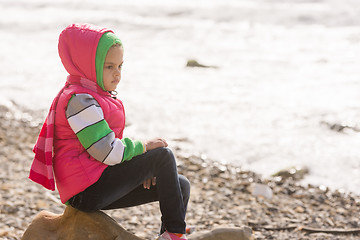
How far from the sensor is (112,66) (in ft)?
12.4

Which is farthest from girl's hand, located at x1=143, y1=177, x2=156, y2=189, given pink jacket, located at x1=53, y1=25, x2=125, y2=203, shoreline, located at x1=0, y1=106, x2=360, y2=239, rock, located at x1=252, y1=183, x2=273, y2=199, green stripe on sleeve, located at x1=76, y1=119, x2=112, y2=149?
rock, located at x1=252, y1=183, x2=273, y2=199

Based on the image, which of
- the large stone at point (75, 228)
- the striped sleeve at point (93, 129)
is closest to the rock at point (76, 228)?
the large stone at point (75, 228)

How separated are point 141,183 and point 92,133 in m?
0.58

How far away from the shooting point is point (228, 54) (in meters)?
17.5

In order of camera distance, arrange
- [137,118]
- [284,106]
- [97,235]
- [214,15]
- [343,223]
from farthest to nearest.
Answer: [214,15] → [284,106] → [137,118] → [343,223] → [97,235]

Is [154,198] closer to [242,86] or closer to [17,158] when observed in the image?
[17,158]

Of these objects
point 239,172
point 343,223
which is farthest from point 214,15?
point 343,223

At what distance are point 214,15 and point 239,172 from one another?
1607cm

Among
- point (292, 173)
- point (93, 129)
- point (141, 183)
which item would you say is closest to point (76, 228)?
point (141, 183)

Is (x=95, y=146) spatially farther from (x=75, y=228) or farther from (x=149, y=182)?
(x=75, y=228)

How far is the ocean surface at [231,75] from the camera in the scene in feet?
31.9

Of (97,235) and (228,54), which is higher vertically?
(97,235)

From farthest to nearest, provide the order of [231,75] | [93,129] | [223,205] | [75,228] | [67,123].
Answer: [231,75] → [223,205] → [75,228] → [67,123] → [93,129]

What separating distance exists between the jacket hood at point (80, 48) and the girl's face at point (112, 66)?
0.09m
